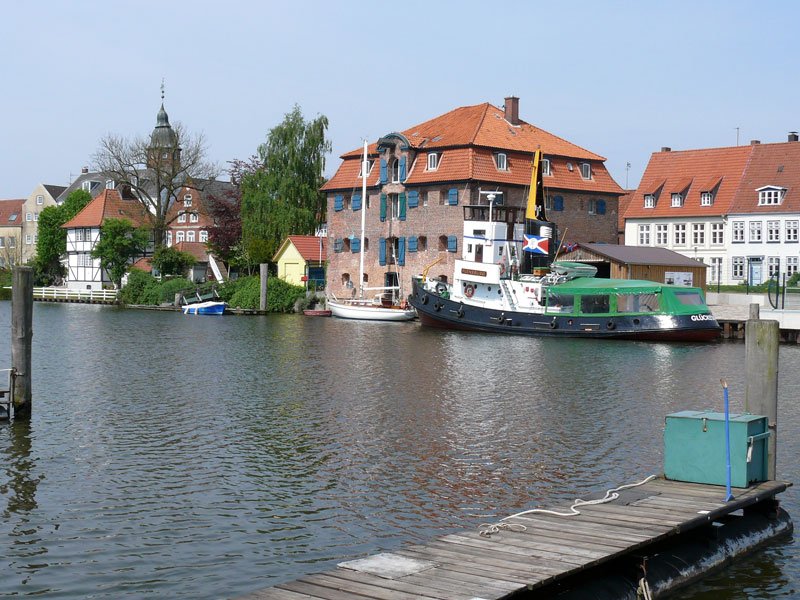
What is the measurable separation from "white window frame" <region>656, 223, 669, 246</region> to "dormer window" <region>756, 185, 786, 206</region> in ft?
24.0

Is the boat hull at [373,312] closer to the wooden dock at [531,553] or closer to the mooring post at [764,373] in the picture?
the mooring post at [764,373]

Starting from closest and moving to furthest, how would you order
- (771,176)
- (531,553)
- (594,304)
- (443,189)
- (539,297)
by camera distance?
(531,553), (594,304), (539,297), (443,189), (771,176)

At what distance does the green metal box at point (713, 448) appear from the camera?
45.8 feet

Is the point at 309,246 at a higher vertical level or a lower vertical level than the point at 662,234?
lower

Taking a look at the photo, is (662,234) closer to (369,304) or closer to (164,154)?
(369,304)

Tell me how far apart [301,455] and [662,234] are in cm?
6236

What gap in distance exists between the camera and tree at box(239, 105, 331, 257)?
81.5 metres

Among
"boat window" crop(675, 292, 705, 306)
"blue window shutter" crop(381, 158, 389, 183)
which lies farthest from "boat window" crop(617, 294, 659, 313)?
"blue window shutter" crop(381, 158, 389, 183)

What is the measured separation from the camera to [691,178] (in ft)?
255

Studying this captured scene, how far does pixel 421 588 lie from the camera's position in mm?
9633

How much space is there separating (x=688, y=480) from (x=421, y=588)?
5.97 metres

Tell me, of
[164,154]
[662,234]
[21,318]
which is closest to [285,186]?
[164,154]

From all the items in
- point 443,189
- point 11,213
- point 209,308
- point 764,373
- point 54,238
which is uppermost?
point 11,213

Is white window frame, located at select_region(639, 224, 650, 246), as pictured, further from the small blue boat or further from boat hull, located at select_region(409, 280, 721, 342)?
the small blue boat
